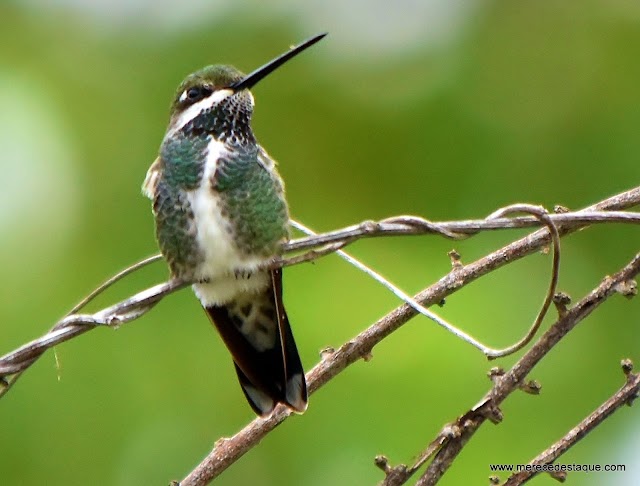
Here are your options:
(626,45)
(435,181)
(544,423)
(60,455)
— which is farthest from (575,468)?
(626,45)

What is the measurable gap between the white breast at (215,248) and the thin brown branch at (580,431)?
3.76 feet

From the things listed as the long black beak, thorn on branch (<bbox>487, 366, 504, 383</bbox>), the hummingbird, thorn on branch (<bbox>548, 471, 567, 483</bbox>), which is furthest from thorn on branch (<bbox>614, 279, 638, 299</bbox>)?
the long black beak

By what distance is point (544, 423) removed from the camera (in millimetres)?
5906

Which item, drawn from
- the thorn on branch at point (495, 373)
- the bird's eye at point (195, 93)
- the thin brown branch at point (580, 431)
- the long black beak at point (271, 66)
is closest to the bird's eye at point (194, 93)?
the bird's eye at point (195, 93)

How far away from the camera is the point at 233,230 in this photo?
12.6ft

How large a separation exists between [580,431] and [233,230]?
128 centimetres

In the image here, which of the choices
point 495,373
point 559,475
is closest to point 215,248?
point 495,373

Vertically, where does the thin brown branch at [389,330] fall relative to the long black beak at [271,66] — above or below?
below

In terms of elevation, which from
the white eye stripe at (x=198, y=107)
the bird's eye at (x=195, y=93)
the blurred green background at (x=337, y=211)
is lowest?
the blurred green background at (x=337, y=211)

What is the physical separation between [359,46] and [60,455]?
3553mm

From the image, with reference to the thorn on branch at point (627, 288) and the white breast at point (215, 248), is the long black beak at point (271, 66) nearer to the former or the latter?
the white breast at point (215, 248)

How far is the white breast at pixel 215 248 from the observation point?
12.5ft

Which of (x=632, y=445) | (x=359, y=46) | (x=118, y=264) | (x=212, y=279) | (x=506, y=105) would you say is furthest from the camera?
(x=359, y=46)

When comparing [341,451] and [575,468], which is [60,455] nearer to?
[341,451]
